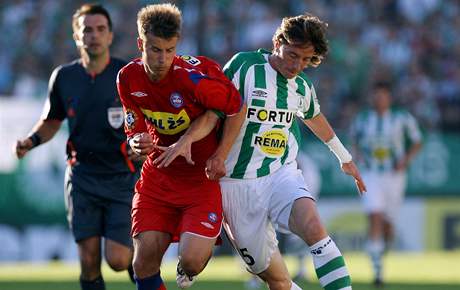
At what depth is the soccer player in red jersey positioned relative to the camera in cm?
725

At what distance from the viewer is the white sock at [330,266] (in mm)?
7570

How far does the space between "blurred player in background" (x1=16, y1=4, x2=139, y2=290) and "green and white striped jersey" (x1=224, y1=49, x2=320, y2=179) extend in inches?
63.5

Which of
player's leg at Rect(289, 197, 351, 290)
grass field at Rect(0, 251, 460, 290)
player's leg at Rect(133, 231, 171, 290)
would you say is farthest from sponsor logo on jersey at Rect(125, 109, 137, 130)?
grass field at Rect(0, 251, 460, 290)

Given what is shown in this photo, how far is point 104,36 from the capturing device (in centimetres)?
945

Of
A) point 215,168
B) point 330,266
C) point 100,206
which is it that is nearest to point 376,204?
point 100,206

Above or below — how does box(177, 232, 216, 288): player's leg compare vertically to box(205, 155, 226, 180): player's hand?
below

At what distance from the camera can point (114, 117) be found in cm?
935

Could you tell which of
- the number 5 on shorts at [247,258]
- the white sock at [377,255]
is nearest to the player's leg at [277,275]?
the number 5 on shorts at [247,258]

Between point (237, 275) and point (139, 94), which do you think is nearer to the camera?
point (139, 94)

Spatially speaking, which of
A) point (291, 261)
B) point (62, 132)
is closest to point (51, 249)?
point (62, 132)

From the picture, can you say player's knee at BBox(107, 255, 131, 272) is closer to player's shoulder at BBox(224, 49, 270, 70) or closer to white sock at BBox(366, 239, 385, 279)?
player's shoulder at BBox(224, 49, 270, 70)

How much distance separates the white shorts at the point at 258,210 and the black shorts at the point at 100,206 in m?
1.55

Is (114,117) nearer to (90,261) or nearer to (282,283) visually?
(90,261)

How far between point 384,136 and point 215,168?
8229mm
